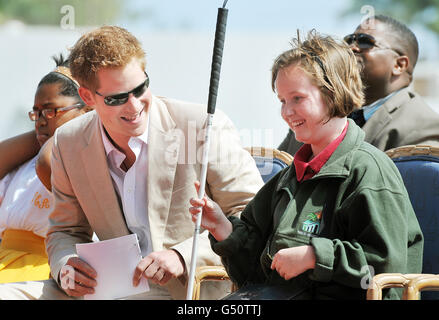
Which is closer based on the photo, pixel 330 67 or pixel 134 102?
pixel 330 67

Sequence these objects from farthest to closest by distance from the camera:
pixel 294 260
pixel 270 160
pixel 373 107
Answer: pixel 373 107
pixel 270 160
pixel 294 260

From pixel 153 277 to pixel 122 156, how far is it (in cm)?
61

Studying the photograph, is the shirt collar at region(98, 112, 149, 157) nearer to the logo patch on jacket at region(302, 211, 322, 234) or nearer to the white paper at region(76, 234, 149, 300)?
the white paper at region(76, 234, 149, 300)

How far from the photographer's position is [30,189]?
3891 mm

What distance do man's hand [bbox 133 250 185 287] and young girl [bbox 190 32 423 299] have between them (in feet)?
0.75

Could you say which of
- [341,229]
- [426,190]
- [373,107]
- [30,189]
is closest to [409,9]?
[373,107]

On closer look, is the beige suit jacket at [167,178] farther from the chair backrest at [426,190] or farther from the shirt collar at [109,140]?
the chair backrest at [426,190]

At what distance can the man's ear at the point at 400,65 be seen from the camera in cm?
468

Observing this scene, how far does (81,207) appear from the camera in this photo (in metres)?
3.32

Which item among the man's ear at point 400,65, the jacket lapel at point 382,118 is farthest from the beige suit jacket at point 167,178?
the man's ear at point 400,65

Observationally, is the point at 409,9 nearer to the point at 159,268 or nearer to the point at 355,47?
the point at 355,47

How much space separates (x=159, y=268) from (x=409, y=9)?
2572 cm

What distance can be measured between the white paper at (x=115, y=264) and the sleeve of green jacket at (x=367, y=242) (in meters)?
0.84
